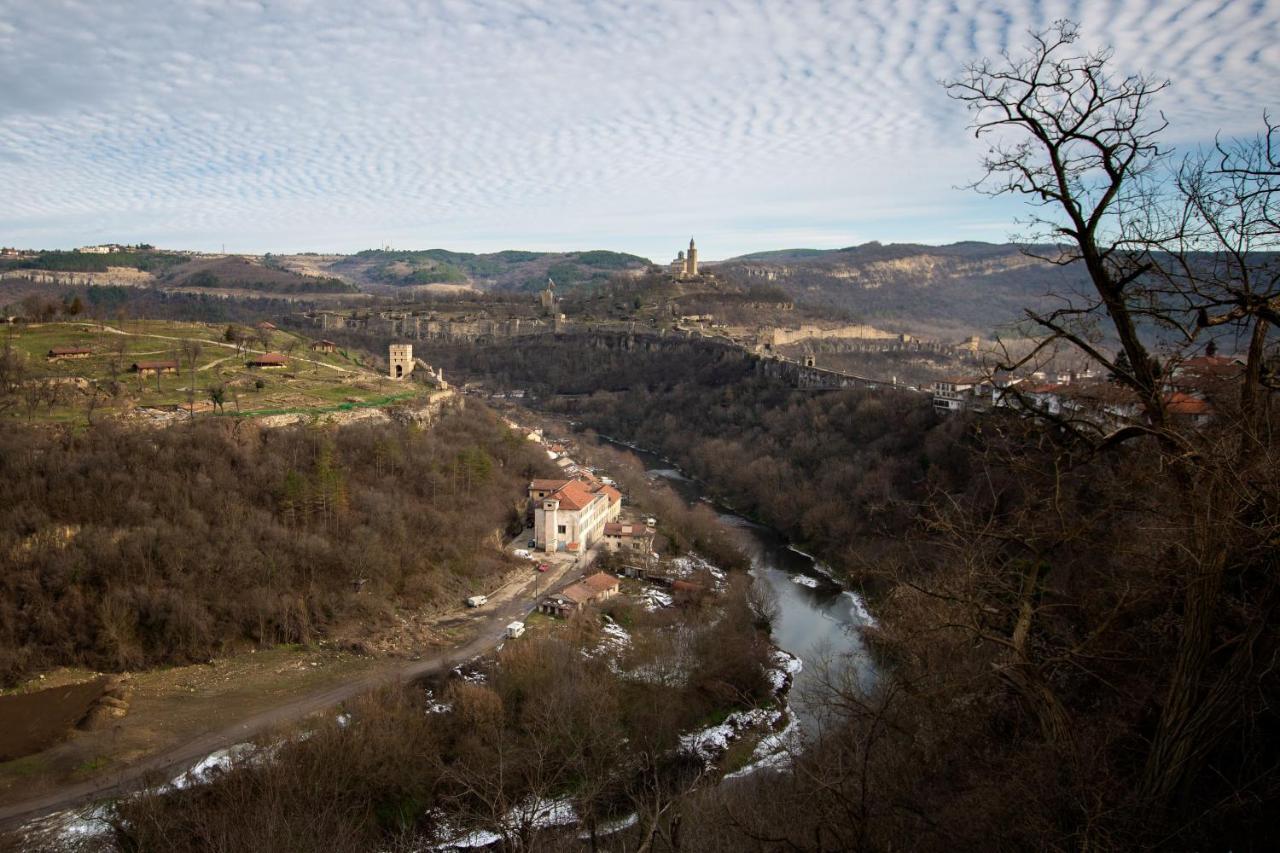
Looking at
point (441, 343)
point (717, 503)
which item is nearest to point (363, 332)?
point (441, 343)

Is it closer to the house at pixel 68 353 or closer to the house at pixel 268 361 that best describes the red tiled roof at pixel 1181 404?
the house at pixel 68 353

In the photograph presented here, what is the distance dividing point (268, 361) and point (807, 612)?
23.4m

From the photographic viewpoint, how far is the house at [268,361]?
31703 millimetres

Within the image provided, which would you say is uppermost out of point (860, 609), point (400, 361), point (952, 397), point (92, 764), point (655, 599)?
point (400, 361)

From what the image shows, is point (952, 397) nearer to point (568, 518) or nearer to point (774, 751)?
point (568, 518)

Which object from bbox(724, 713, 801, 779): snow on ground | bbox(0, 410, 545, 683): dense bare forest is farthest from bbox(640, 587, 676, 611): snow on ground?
bbox(724, 713, 801, 779): snow on ground

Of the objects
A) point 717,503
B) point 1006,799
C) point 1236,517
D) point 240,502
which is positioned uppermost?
point 1236,517

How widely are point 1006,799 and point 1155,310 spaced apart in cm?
326

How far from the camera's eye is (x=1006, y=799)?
511 cm

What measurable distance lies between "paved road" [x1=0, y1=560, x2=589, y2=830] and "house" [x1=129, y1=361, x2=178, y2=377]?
14.7 metres

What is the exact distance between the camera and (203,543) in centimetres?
2119

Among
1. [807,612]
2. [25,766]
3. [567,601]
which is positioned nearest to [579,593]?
[567,601]

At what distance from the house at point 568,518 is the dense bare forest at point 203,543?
8.24 feet

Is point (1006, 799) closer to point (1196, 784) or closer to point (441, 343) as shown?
point (1196, 784)
